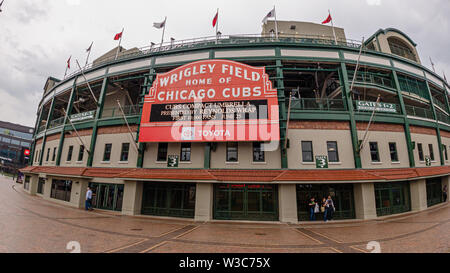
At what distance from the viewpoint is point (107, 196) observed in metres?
17.4

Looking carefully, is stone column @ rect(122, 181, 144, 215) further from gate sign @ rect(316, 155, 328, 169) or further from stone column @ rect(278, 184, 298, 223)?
gate sign @ rect(316, 155, 328, 169)

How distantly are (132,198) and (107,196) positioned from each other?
3.59m

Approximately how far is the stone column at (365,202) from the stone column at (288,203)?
5.12 meters

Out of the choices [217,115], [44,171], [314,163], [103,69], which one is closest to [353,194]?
[314,163]

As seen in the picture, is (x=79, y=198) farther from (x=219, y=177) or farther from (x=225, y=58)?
(x=225, y=58)

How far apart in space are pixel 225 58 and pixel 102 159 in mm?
15172

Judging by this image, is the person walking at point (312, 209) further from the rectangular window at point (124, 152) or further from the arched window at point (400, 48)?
the arched window at point (400, 48)

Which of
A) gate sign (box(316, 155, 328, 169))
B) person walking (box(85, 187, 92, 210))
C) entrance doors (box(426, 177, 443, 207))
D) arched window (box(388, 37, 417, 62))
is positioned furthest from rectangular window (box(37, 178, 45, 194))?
arched window (box(388, 37, 417, 62))

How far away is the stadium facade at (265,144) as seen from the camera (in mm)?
14445

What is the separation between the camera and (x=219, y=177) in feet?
46.7

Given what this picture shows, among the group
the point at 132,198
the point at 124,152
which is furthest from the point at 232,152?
the point at 124,152

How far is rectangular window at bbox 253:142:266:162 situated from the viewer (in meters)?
A: 15.1

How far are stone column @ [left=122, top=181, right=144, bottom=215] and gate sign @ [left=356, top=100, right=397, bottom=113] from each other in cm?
1992

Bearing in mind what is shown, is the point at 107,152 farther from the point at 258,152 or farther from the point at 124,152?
the point at 258,152
